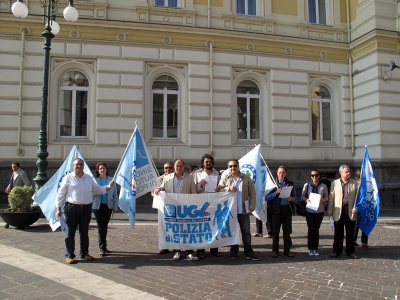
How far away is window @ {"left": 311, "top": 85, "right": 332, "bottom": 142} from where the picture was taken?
63.4 feet

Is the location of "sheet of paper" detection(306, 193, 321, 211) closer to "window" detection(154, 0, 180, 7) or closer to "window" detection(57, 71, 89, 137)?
"window" detection(57, 71, 89, 137)

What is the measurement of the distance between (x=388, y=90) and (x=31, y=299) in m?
17.0

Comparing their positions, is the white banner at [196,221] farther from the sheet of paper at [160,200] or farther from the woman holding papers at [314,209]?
the woman holding papers at [314,209]

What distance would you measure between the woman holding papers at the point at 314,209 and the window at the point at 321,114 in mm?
10806

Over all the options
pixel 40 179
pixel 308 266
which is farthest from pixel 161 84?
pixel 308 266

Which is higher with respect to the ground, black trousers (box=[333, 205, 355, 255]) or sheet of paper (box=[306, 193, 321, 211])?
sheet of paper (box=[306, 193, 321, 211])

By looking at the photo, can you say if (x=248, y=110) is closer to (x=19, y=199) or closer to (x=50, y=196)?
(x=19, y=199)

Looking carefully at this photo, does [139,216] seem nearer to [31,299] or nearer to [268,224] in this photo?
[268,224]

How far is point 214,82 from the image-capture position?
1759 centimetres

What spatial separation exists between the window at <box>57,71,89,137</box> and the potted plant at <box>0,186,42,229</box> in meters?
5.90

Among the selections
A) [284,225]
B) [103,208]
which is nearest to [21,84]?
[103,208]

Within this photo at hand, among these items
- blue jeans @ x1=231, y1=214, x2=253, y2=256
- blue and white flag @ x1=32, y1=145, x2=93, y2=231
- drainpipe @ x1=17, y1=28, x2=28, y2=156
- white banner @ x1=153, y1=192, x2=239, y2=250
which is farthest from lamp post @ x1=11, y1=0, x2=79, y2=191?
blue jeans @ x1=231, y1=214, x2=253, y2=256

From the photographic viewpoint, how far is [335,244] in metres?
8.52

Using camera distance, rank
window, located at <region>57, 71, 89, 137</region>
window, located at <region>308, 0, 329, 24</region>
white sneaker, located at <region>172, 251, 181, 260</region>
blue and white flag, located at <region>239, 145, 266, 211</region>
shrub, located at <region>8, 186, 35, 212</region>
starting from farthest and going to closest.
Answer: window, located at <region>308, 0, 329, 24</region> → window, located at <region>57, 71, 89, 137</region> → shrub, located at <region>8, 186, 35, 212</region> → blue and white flag, located at <region>239, 145, 266, 211</region> → white sneaker, located at <region>172, 251, 181, 260</region>
